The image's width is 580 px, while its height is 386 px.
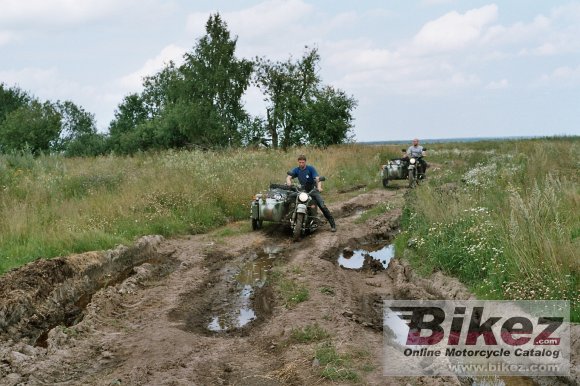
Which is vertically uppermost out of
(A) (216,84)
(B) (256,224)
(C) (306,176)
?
(A) (216,84)

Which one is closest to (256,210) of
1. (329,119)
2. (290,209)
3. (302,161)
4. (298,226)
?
(290,209)

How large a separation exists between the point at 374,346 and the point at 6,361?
393 centimetres

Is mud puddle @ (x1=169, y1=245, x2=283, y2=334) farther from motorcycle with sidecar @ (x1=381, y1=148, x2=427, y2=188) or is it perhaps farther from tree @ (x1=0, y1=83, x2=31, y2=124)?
tree @ (x1=0, y1=83, x2=31, y2=124)

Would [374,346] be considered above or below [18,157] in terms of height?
below

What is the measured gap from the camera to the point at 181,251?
432 inches

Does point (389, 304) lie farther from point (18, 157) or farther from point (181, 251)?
point (18, 157)

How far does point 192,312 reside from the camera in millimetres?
7457

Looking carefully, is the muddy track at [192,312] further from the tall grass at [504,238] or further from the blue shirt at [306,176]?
the blue shirt at [306,176]

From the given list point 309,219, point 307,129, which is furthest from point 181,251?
point 307,129

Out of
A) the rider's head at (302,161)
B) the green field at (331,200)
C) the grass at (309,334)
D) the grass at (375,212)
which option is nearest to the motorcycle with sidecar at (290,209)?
the rider's head at (302,161)

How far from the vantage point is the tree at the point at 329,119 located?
40.9 metres

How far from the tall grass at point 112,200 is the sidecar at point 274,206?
1616 millimetres

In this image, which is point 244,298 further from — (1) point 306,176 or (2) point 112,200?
(2) point 112,200

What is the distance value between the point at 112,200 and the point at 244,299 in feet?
20.6
